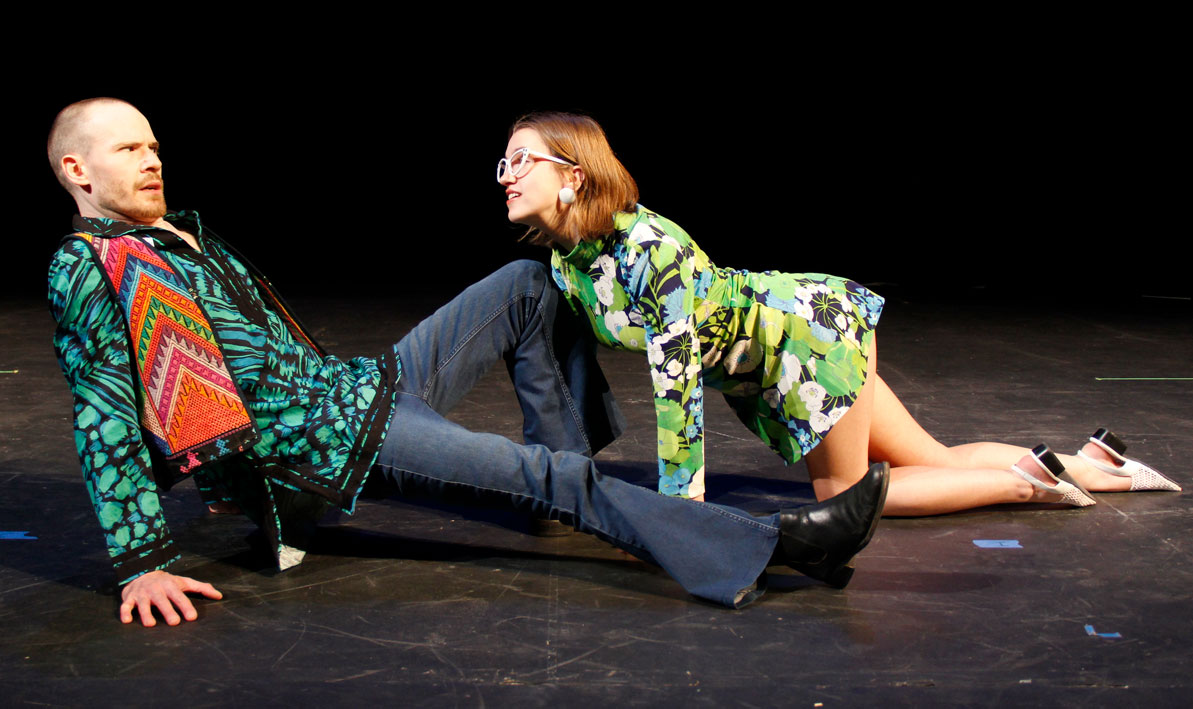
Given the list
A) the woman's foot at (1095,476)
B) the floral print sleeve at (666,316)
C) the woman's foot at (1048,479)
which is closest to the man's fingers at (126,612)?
the floral print sleeve at (666,316)

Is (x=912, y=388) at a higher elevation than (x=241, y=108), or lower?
lower

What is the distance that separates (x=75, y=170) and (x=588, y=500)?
1.02 m

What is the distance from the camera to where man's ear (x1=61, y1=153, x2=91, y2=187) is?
1843 mm

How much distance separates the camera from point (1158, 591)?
183 centimetres

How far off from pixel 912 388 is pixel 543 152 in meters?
1.64

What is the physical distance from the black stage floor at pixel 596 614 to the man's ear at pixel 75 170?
685 millimetres

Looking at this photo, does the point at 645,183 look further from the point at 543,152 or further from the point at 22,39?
the point at 543,152

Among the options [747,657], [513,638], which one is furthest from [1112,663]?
[513,638]

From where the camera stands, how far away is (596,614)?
177 centimetres

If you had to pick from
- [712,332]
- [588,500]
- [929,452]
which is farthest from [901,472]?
[588,500]

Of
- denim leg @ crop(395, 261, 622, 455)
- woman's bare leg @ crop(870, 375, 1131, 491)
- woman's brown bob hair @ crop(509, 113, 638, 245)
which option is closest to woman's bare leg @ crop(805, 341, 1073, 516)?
woman's bare leg @ crop(870, 375, 1131, 491)

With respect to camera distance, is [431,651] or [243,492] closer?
[431,651]

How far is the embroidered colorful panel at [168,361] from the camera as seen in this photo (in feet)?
5.82

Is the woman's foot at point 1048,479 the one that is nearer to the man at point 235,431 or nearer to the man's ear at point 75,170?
the man at point 235,431
